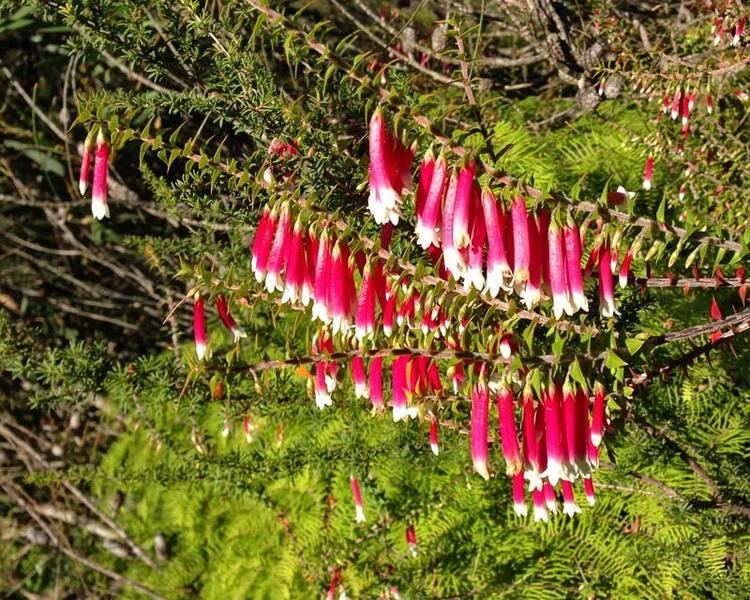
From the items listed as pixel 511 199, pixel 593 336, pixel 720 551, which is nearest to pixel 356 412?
pixel 720 551

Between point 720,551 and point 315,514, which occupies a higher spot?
point 315,514

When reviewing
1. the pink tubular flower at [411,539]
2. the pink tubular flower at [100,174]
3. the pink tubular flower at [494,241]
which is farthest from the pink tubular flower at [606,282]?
A: the pink tubular flower at [411,539]

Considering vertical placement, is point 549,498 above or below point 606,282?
below

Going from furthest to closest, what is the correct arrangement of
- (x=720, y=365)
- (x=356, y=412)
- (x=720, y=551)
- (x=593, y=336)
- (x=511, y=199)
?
(x=356, y=412)
(x=720, y=365)
(x=720, y=551)
(x=593, y=336)
(x=511, y=199)

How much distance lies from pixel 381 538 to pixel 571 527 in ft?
1.84

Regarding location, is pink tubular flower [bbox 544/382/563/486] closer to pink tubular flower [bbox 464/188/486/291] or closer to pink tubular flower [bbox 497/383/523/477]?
pink tubular flower [bbox 497/383/523/477]

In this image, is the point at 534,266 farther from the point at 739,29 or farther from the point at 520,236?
the point at 739,29

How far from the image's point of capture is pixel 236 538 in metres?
2.87

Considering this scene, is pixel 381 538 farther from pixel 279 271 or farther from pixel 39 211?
pixel 39 211

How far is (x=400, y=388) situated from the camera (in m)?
1.21

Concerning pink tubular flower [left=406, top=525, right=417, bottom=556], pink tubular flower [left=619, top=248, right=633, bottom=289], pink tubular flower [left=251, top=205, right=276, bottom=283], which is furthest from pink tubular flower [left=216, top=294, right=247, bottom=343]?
pink tubular flower [left=406, top=525, right=417, bottom=556]

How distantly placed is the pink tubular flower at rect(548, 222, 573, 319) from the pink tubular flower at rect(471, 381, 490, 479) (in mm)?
137

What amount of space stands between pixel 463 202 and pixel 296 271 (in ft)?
0.93

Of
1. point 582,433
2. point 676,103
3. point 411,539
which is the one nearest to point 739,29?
point 676,103
